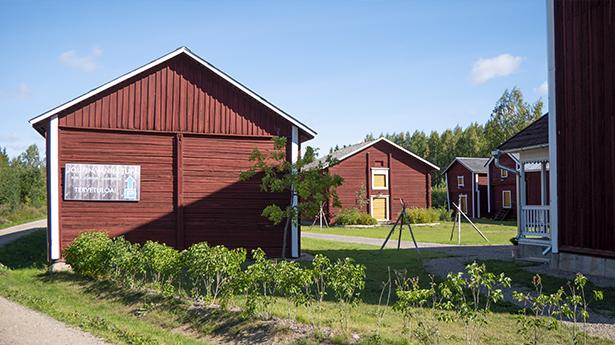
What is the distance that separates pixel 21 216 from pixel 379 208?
2611 centimetres

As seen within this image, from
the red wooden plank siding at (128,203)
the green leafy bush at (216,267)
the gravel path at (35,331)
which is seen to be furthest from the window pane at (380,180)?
the gravel path at (35,331)

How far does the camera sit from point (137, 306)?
10.5m

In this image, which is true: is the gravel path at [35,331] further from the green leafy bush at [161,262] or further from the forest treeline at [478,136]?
the forest treeline at [478,136]

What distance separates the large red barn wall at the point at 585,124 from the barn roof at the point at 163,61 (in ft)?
23.6

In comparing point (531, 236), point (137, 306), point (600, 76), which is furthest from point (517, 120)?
point (137, 306)

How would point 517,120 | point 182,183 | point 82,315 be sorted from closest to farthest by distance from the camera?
point 82,315, point 182,183, point 517,120

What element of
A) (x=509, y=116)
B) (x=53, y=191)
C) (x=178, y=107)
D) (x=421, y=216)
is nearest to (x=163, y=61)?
(x=178, y=107)

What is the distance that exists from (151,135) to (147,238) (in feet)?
9.69

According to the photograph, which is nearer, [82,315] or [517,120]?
[82,315]

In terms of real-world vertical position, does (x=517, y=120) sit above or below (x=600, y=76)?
above

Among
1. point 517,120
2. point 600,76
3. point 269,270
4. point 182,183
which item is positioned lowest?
point 269,270

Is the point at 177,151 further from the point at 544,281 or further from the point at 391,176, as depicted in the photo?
the point at 391,176

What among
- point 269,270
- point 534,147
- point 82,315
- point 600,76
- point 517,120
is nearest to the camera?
point 269,270

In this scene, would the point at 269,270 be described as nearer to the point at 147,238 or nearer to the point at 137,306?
the point at 137,306
